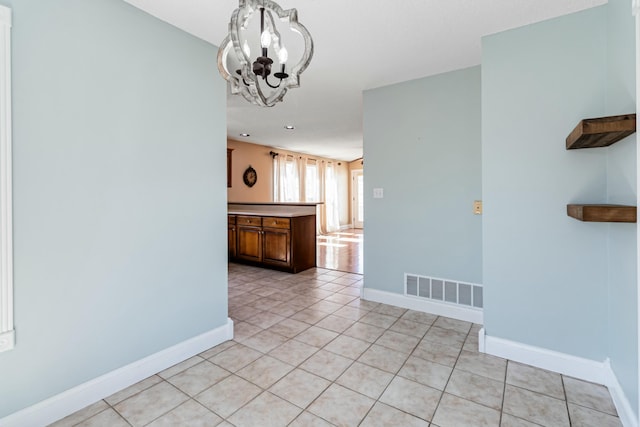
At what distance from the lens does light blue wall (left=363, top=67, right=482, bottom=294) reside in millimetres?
2859

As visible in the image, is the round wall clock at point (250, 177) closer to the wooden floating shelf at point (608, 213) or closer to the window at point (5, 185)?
the window at point (5, 185)

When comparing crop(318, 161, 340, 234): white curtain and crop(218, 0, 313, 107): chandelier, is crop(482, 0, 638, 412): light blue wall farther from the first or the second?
crop(318, 161, 340, 234): white curtain

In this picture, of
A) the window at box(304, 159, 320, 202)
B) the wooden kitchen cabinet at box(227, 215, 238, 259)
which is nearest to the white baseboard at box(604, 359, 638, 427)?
the wooden kitchen cabinet at box(227, 215, 238, 259)

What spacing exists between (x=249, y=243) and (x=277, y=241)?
2.08ft

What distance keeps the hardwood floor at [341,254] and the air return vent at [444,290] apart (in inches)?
59.7

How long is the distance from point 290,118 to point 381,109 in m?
1.89

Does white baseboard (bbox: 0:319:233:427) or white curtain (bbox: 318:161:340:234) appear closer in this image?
white baseboard (bbox: 0:319:233:427)

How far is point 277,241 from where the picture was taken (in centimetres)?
474

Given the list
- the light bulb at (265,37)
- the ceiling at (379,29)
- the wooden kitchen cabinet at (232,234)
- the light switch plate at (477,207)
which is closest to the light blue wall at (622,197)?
the ceiling at (379,29)

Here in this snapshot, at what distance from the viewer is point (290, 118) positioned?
4.81 meters

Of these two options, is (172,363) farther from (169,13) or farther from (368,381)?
(169,13)

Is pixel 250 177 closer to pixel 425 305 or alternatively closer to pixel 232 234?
pixel 232 234

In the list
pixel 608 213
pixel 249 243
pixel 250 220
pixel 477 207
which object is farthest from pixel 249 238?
pixel 608 213

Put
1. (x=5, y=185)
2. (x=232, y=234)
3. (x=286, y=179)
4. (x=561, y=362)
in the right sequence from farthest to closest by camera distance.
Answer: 1. (x=286, y=179)
2. (x=232, y=234)
3. (x=561, y=362)
4. (x=5, y=185)
